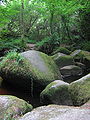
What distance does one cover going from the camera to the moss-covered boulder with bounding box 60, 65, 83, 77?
864cm

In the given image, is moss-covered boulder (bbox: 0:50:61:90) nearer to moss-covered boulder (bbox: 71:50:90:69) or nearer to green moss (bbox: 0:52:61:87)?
green moss (bbox: 0:52:61:87)

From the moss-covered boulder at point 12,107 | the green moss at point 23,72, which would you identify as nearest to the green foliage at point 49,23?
the green moss at point 23,72

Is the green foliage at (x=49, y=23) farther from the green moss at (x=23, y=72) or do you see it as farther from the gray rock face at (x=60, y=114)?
the gray rock face at (x=60, y=114)

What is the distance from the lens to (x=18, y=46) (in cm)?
1182

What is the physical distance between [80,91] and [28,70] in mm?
2577

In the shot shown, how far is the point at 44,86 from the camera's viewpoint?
6.11 metres

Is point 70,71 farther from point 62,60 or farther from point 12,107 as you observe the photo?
point 12,107

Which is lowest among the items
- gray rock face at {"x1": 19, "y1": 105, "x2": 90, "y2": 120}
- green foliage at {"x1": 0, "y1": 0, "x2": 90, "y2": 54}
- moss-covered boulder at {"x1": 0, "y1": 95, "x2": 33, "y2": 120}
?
moss-covered boulder at {"x1": 0, "y1": 95, "x2": 33, "y2": 120}

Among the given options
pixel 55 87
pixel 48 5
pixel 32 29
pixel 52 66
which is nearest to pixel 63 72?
pixel 52 66

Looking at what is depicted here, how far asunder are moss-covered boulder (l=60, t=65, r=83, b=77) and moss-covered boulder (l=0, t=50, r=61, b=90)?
1.75 meters

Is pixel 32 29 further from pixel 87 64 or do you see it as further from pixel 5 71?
pixel 5 71

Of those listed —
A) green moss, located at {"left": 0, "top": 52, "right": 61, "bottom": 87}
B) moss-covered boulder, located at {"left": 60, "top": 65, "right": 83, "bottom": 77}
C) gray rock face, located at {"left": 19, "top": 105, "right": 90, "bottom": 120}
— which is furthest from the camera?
moss-covered boulder, located at {"left": 60, "top": 65, "right": 83, "bottom": 77}

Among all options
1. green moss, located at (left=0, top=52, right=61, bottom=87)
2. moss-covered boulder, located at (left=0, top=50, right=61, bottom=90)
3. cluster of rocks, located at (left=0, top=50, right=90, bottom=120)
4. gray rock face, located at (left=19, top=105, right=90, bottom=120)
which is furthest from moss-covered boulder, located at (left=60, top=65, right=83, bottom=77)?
gray rock face, located at (left=19, top=105, right=90, bottom=120)

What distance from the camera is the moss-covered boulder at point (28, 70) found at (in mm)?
6047
